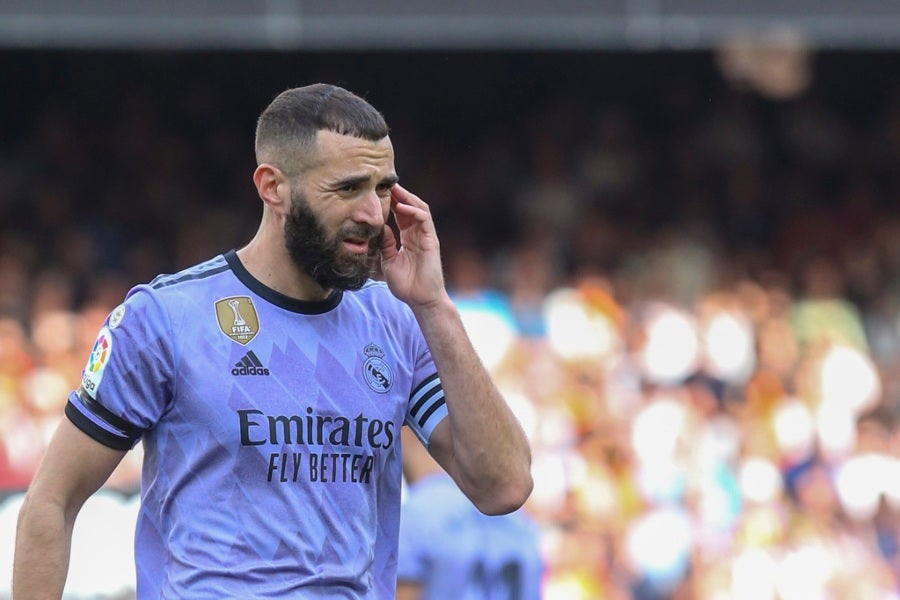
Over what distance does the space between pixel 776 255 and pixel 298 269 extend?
941 cm

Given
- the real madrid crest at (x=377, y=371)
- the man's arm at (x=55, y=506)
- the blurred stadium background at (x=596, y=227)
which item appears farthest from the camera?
the blurred stadium background at (x=596, y=227)

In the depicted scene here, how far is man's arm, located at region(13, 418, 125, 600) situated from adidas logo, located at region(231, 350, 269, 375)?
30 cm

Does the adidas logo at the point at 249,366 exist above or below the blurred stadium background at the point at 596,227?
below

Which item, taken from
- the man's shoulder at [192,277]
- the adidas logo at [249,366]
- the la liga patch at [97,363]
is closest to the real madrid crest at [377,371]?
the adidas logo at [249,366]

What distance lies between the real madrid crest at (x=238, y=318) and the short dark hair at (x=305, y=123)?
31 cm

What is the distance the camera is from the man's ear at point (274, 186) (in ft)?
10.4

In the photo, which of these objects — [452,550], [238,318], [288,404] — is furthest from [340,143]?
[452,550]

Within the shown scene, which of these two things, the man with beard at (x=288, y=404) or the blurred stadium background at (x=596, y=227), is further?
the blurred stadium background at (x=596, y=227)

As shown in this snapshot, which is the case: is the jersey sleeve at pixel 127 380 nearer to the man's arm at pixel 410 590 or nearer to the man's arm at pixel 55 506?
the man's arm at pixel 55 506

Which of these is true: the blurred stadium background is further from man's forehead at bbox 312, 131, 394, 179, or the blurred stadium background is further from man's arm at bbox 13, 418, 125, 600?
man's forehead at bbox 312, 131, 394, 179

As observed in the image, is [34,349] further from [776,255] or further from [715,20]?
[776,255]

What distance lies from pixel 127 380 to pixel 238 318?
0.92 ft

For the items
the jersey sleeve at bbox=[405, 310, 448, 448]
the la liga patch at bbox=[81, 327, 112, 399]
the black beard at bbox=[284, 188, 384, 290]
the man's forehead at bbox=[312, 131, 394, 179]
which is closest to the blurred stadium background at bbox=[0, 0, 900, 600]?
the jersey sleeve at bbox=[405, 310, 448, 448]

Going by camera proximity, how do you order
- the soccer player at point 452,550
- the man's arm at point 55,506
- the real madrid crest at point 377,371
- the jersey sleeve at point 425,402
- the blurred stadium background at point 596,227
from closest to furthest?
1. the man's arm at point 55,506
2. the real madrid crest at point 377,371
3. the jersey sleeve at point 425,402
4. the soccer player at point 452,550
5. the blurred stadium background at point 596,227
